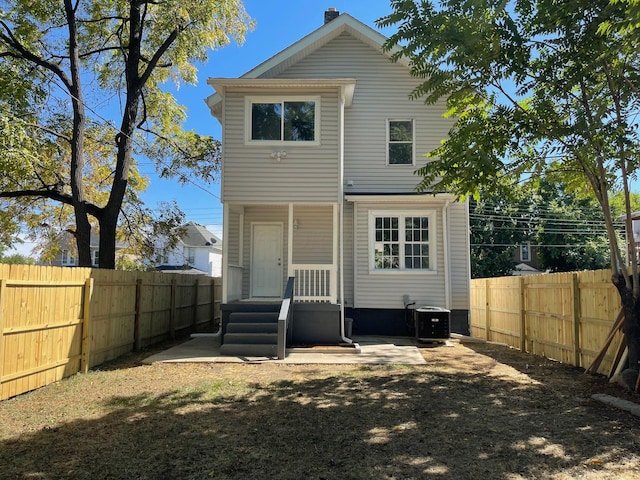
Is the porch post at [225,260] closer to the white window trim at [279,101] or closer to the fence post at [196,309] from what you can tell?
the white window trim at [279,101]

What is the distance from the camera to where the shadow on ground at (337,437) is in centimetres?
391

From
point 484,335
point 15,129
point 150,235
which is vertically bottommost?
point 484,335

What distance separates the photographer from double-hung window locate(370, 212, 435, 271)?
41.5ft

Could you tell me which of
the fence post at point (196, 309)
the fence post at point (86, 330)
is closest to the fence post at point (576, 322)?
the fence post at point (86, 330)

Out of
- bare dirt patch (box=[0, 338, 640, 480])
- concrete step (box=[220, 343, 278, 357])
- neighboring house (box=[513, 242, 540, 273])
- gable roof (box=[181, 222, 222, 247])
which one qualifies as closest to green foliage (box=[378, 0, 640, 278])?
bare dirt patch (box=[0, 338, 640, 480])

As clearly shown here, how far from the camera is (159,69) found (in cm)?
1545

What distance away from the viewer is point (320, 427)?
5.02 m

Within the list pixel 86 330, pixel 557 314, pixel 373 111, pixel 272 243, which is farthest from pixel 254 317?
pixel 373 111

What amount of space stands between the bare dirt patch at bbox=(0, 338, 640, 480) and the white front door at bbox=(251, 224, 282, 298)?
525 centimetres

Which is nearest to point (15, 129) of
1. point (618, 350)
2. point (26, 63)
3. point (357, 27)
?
point (26, 63)

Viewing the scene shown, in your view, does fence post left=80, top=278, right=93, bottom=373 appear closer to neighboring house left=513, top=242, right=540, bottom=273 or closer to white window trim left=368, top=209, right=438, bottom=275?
white window trim left=368, top=209, right=438, bottom=275

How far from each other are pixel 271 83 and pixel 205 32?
15.0ft

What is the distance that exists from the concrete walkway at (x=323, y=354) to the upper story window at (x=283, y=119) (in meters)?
5.04

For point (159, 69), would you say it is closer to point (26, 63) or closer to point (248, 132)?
point (26, 63)
